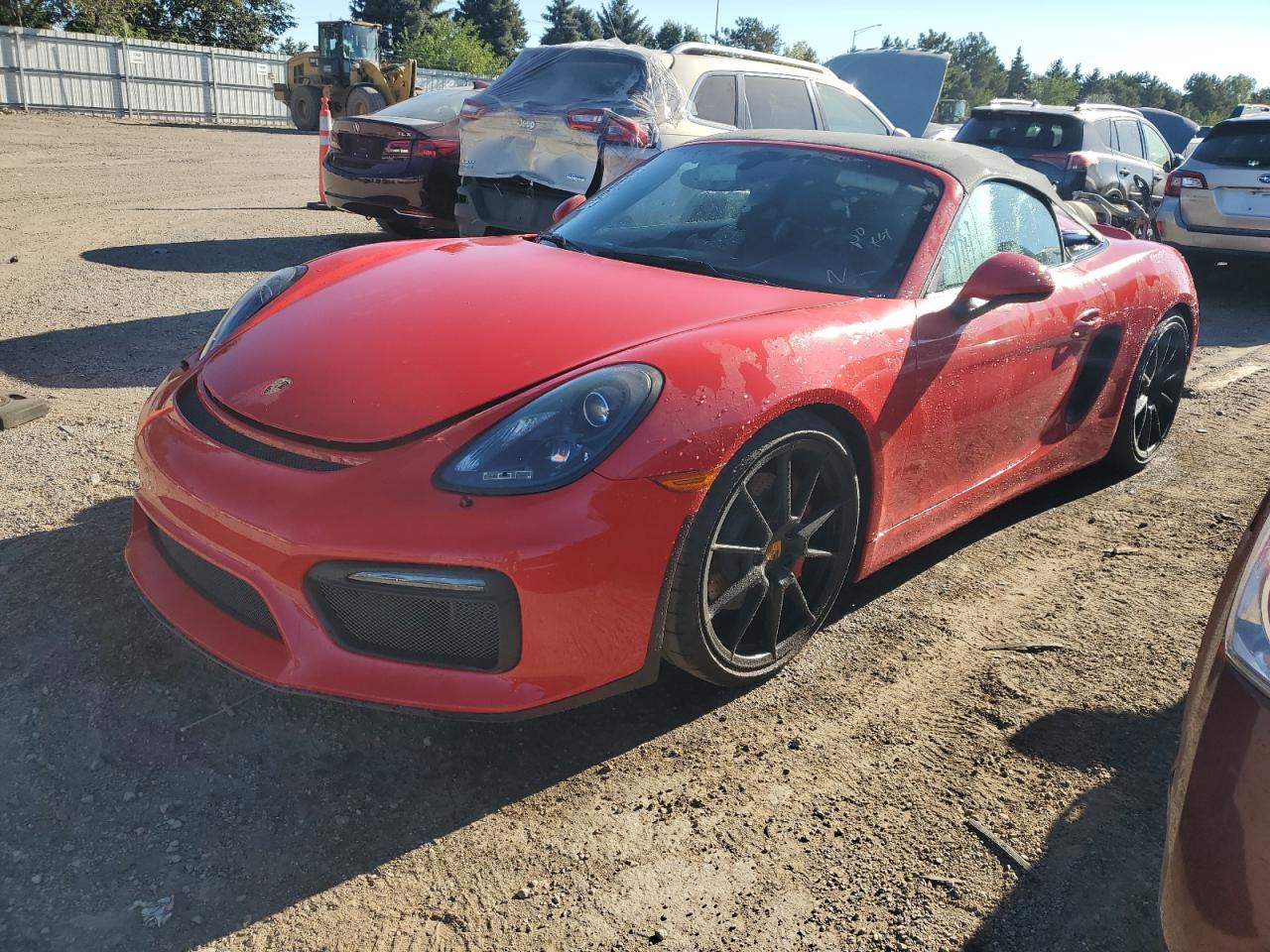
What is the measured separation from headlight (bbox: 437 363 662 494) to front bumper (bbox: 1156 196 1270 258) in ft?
28.3

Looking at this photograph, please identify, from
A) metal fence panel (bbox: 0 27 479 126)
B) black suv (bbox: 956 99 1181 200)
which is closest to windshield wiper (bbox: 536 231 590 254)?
black suv (bbox: 956 99 1181 200)

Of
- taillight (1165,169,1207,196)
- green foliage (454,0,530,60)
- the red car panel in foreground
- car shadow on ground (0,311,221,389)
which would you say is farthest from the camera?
green foliage (454,0,530,60)

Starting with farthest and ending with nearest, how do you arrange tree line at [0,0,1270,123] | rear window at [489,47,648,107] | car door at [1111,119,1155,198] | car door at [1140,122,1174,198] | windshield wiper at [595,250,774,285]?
1. tree line at [0,0,1270,123]
2. car door at [1140,122,1174,198]
3. car door at [1111,119,1155,198]
4. rear window at [489,47,648,107]
5. windshield wiper at [595,250,774,285]

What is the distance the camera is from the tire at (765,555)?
8.09 feet

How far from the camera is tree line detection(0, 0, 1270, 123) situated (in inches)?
1479

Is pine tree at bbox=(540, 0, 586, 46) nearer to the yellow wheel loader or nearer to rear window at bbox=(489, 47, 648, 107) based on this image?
the yellow wheel loader

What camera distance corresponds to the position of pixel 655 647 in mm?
2430

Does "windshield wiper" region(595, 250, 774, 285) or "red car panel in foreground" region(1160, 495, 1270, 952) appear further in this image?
"windshield wiper" region(595, 250, 774, 285)

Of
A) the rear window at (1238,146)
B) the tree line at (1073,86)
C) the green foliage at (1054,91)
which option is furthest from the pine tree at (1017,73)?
the rear window at (1238,146)

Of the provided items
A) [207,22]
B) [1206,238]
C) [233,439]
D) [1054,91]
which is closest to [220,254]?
[233,439]

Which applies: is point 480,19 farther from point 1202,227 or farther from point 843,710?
point 843,710

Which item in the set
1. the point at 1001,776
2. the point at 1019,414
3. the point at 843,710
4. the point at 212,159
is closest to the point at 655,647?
the point at 843,710

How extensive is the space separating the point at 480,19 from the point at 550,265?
75.4 m

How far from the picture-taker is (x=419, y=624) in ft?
7.33
